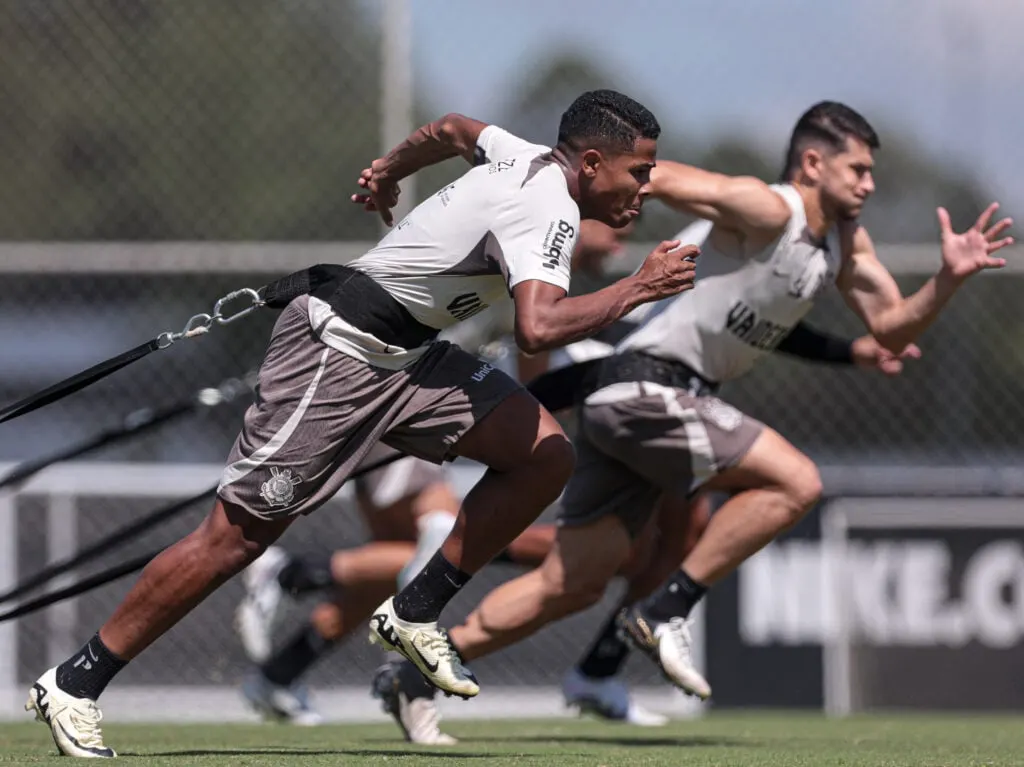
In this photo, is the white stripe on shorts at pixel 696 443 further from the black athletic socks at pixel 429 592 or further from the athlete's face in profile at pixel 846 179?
the black athletic socks at pixel 429 592

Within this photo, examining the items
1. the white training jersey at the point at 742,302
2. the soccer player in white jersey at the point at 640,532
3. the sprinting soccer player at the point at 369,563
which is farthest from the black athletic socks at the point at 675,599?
the sprinting soccer player at the point at 369,563

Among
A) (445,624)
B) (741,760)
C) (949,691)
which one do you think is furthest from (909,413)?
(741,760)

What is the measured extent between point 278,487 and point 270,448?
0.34 feet

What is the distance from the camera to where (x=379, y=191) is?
18.4 ft

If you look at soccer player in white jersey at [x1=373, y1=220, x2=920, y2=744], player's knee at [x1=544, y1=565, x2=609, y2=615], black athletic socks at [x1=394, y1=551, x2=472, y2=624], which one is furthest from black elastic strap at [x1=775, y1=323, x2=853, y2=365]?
black athletic socks at [x1=394, y1=551, x2=472, y2=624]

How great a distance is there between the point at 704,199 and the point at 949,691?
3699 millimetres

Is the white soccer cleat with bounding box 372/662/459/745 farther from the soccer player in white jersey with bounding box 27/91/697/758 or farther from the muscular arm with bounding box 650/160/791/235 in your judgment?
the muscular arm with bounding box 650/160/791/235

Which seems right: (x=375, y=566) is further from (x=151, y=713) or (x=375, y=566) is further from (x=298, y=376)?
(x=298, y=376)

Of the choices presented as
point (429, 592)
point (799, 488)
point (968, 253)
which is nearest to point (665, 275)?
point (429, 592)

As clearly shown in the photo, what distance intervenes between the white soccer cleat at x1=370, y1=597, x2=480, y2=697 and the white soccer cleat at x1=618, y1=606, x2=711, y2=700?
101 centimetres

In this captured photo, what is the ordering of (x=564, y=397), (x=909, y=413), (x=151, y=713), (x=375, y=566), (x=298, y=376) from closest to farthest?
1. (x=298, y=376)
2. (x=564, y=397)
3. (x=375, y=566)
4. (x=151, y=713)
5. (x=909, y=413)

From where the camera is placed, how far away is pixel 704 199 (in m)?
5.93

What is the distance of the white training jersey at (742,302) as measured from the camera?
617 centimetres

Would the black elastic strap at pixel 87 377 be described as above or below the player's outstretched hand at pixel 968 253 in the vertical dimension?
below
